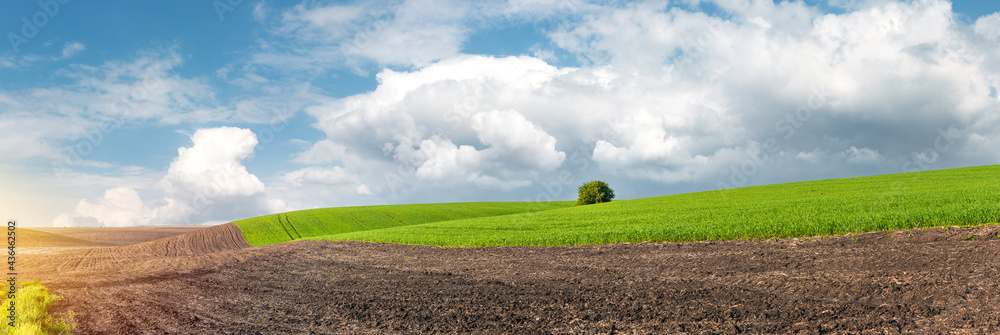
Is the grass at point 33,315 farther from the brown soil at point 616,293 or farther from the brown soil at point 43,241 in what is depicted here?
the brown soil at point 43,241

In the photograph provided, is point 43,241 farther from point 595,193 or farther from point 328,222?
point 595,193

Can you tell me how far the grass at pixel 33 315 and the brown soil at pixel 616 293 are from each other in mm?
417

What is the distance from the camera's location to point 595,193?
2479 inches

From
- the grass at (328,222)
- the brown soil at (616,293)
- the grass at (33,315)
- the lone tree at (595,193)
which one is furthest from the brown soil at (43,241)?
the lone tree at (595,193)

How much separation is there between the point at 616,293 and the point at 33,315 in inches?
440

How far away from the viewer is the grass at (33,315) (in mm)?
7641

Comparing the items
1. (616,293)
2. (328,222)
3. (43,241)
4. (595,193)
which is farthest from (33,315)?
(595,193)

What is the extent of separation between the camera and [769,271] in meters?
11.0

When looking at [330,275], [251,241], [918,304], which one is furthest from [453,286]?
[251,241]

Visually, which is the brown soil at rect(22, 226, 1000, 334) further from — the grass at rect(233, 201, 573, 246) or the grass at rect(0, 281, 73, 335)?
the grass at rect(233, 201, 573, 246)

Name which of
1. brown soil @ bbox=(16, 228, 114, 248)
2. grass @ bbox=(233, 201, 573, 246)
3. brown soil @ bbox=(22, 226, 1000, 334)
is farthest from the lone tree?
brown soil @ bbox=(16, 228, 114, 248)

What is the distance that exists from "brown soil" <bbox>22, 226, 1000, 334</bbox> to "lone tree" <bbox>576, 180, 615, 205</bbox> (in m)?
46.8

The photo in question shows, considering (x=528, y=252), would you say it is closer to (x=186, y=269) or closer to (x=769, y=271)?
(x=769, y=271)

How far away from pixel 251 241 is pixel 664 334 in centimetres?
4287
